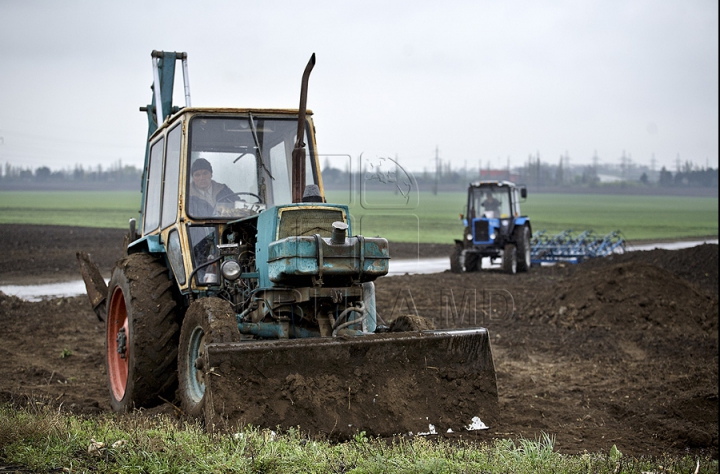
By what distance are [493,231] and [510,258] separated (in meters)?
1.01

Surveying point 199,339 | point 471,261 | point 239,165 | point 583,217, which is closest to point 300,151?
point 239,165

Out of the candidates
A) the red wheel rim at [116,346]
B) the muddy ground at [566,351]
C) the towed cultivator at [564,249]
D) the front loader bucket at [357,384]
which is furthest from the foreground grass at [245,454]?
the towed cultivator at [564,249]

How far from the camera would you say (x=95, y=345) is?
409 inches

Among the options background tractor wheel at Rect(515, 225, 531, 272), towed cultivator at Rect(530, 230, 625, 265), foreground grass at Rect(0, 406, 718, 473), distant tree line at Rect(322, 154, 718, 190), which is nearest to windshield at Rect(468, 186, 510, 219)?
background tractor wheel at Rect(515, 225, 531, 272)

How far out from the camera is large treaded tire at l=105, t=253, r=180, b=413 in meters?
6.53

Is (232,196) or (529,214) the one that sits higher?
(232,196)

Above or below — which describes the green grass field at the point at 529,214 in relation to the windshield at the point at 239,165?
below

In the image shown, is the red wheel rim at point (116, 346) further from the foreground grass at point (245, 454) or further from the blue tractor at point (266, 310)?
the foreground grass at point (245, 454)

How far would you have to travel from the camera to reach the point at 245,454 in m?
4.52

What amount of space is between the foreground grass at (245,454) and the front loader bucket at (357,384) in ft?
0.58

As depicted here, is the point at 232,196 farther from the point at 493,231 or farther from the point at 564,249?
the point at 564,249

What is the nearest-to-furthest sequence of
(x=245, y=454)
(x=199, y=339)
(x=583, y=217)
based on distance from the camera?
(x=245, y=454), (x=199, y=339), (x=583, y=217)

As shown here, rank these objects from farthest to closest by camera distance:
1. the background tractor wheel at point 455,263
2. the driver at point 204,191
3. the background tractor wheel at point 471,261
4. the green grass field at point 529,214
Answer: the green grass field at point 529,214 < the background tractor wheel at point 471,261 < the background tractor wheel at point 455,263 < the driver at point 204,191

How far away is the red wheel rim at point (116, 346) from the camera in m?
7.32
